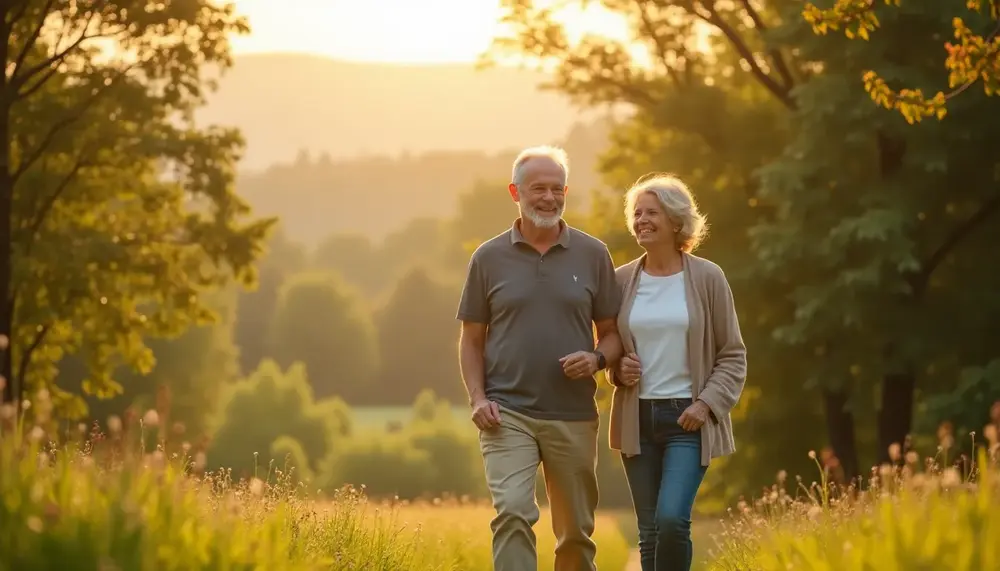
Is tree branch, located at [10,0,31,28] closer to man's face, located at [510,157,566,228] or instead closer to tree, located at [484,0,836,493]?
tree, located at [484,0,836,493]

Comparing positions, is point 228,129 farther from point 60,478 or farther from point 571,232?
point 60,478

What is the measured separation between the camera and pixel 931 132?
16.3 metres

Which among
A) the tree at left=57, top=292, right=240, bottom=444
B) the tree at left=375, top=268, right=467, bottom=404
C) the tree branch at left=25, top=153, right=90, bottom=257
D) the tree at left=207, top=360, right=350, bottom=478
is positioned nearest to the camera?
the tree branch at left=25, top=153, right=90, bottom=257

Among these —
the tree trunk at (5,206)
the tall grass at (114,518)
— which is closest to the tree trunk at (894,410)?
the tree trunk at (5,206)

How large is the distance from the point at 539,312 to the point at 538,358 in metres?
0.25

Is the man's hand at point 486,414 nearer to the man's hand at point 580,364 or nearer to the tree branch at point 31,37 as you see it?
the man's hand at point 580,364

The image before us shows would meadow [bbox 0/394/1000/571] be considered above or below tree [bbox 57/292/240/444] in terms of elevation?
below

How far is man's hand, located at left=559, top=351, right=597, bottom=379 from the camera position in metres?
6.90

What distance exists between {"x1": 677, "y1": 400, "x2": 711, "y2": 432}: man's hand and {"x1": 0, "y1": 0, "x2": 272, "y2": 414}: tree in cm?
1291

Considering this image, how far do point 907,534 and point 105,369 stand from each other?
17753mm

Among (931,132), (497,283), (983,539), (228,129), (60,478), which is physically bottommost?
(983,539)

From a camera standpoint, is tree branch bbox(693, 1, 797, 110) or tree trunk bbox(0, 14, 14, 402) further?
tree branch bbox(693, 1, 797, 110)

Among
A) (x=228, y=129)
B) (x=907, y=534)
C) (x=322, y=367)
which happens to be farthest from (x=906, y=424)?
(x=322, y=367)

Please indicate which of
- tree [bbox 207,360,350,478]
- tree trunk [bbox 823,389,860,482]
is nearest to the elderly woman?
tree trunk [bbox 823,389,860,482]
